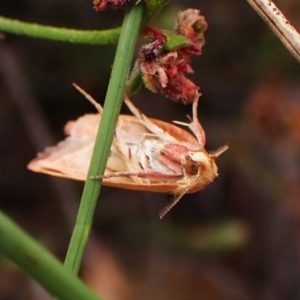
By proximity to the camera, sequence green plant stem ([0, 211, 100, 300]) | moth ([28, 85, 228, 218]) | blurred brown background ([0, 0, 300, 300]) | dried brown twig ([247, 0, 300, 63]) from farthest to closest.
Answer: blurred brown background ([0, 0, 300, 300]) < moth ([28, 85, 228, 218]) < dried brown twig ([247, 0, 300, 63]) < green plant stem ([0, 211, 100, 300])

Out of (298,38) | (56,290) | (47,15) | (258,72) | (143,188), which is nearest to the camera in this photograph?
(56,290)

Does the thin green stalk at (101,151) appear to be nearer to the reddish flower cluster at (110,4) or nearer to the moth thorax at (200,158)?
the reddish flower cluster at (110,4)

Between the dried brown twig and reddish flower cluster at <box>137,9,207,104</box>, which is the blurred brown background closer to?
reddish flower cluster at <box>137,9,207,104</box>

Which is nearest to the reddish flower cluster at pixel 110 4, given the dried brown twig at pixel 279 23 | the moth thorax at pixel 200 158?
the dried brown twig at pixel 279 23

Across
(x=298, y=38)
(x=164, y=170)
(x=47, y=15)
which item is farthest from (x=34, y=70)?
(x=298, y=38)

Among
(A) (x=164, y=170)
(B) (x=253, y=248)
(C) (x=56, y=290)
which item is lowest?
(B) (x=253, y=248)

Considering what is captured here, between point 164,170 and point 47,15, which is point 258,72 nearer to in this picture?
point 47,15

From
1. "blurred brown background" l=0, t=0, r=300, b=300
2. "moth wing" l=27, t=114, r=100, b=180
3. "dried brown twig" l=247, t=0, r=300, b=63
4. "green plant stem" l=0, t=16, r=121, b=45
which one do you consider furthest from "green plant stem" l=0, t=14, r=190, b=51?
"blurred brown background" l=0, t=0, r=300, b=300

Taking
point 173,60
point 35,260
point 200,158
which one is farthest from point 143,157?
point 35,260
